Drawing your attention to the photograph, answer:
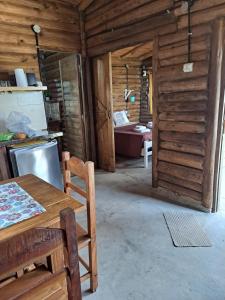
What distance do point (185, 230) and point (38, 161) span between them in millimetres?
2028

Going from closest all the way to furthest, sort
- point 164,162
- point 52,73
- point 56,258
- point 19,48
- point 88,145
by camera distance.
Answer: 1. point 56,258
2. point 164,162
3. point 19,48
4. point 88,145
5. point 52,73

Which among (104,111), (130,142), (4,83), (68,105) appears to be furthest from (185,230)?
(68,105)

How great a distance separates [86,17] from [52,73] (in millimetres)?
2484

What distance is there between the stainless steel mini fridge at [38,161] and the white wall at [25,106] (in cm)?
84

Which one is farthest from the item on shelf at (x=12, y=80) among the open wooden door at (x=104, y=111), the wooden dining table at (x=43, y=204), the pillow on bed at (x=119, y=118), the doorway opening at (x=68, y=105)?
the pillow on bed at (x=119, y=118)

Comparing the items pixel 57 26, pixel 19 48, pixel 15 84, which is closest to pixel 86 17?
pixel 57 26

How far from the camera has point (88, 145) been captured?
15.0 feet

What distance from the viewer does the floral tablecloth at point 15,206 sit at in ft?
3.97

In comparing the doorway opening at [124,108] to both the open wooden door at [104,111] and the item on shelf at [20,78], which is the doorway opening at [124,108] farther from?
the item on shelf at [20,78]

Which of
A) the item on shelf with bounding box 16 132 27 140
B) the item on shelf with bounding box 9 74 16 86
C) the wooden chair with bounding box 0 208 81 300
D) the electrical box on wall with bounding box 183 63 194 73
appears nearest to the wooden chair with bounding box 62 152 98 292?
the wooden chair with bounding box 0 208 81 300

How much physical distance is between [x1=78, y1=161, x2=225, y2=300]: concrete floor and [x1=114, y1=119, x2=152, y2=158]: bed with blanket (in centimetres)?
186

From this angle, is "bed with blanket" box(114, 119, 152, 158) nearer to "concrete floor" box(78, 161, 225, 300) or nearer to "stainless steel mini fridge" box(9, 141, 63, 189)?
"concrete floor" box(78, 161, 225, 300)

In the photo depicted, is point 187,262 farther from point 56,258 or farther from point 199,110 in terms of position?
point 199,110

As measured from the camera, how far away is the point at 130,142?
5.00m
